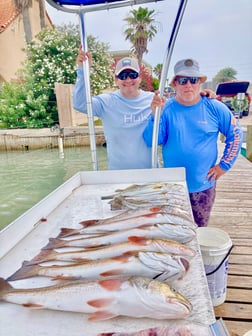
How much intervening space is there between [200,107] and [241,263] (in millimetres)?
1364

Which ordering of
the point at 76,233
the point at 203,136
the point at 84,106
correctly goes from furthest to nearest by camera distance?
the point at 84,106, the point at 203,136, the point at 76,233

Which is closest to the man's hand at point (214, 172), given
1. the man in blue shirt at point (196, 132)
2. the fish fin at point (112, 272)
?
the man in blue shirt at point (196, 132)

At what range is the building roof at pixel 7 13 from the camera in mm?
16656

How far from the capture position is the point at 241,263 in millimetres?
2439

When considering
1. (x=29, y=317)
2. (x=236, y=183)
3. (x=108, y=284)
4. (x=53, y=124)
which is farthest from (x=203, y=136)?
(x=53, y=124)

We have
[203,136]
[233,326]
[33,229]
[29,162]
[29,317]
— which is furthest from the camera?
[29,162]

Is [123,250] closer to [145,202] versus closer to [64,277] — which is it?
[64,277]

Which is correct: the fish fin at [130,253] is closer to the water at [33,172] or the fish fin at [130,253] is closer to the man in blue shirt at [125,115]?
the man in blue shirt at [125,115]

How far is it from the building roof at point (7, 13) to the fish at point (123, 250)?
18327 millimetres

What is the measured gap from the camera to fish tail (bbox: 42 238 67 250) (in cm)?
116

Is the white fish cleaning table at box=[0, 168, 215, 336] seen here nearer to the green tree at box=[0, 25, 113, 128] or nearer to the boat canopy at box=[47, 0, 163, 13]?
the boat canopy at box=[47, 0, 163, 13]

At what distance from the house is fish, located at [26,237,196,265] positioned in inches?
633

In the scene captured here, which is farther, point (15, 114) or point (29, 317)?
point (15, 114)

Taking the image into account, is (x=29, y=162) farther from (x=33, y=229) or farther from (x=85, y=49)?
(x=33, y=229)
